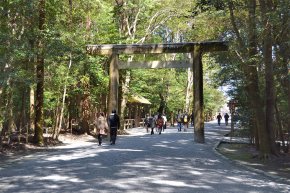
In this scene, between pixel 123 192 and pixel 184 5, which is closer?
pixel 123 192

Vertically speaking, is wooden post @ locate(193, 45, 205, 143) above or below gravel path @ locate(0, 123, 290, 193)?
above

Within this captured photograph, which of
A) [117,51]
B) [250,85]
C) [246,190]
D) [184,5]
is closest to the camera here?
[246,190]

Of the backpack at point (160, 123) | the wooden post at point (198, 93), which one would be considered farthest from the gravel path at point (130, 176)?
the backpack at point (160, 123)

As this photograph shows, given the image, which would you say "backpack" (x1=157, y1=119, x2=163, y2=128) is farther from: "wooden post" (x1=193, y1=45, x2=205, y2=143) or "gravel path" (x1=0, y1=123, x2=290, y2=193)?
"gravel path" (x1=0, y1=123, x2=290, y2=193)

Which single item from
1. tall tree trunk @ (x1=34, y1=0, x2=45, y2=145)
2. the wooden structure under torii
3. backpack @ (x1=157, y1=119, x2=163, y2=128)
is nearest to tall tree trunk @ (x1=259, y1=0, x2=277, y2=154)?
the wooden structure under torii

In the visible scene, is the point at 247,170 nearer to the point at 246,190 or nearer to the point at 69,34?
the point at 246,190

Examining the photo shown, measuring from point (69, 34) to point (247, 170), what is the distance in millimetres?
10178

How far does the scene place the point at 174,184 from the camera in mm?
8758

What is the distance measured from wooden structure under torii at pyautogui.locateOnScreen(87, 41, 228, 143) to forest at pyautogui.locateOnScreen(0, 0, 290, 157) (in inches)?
33.0

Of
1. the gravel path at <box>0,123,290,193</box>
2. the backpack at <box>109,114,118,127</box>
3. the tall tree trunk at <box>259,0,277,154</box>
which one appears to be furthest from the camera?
the backpack at <box>109,114,118,127</box>

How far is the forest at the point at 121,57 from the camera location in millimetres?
14133

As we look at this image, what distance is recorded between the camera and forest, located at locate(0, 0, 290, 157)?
14.1 metres

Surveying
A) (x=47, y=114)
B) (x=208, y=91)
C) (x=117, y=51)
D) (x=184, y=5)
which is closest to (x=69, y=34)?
(x=117, y=51)

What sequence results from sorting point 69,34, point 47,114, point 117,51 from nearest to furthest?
point 69,34 < point 117,51 < point 47,114
